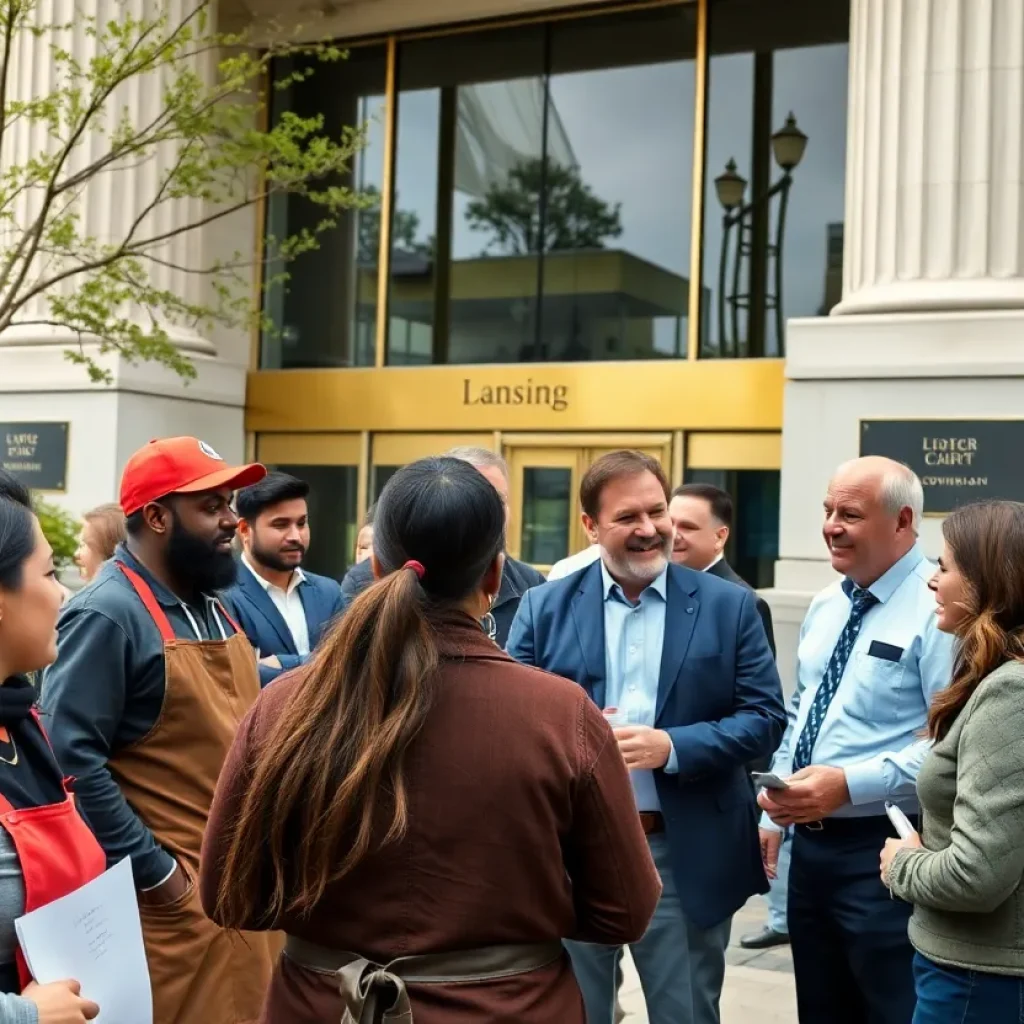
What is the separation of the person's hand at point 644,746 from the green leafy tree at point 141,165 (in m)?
7.27

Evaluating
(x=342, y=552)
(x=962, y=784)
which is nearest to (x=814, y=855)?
(x=962, y=784)

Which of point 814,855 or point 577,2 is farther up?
point 577,2

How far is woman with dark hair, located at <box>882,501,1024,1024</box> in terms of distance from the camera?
9.03 feet

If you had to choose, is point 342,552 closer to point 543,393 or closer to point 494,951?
point 543,393

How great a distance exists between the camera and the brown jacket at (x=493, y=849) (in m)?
2.14

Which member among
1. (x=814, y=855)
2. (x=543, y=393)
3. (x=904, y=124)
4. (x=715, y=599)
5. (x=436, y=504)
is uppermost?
(x=904, y=124)

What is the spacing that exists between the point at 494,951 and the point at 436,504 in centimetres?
74

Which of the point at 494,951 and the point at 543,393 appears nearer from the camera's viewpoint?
the point at 494,951

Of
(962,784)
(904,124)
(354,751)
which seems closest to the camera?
(354,751)

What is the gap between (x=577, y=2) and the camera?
13.0 metres

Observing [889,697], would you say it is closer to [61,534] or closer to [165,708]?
[165,708]

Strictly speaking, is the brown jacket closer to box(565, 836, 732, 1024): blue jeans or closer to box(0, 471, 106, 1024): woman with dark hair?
box(0, 471, 106, 1024): woman with dark hair

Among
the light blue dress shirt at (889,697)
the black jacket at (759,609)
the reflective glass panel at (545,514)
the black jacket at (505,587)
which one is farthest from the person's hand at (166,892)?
the reflective glass panel at (545,514)

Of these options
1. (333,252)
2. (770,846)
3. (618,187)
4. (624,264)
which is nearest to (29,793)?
(770,846)
